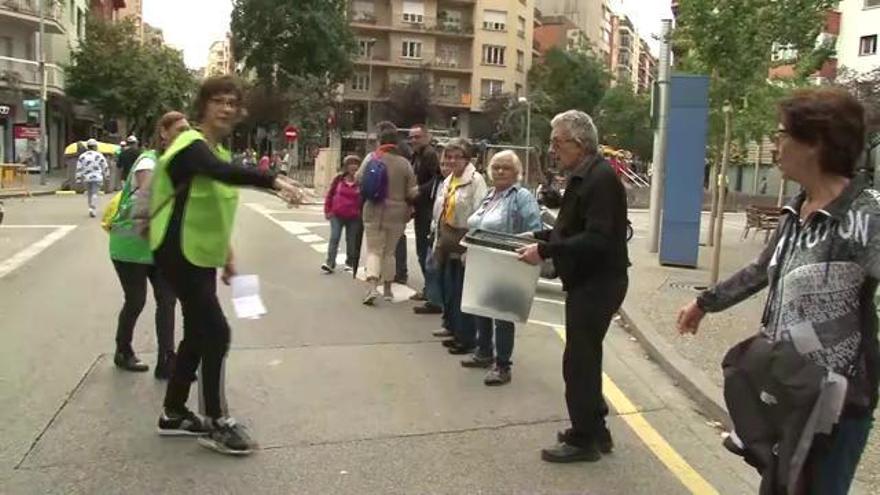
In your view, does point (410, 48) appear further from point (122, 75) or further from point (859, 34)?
point (859, 34)

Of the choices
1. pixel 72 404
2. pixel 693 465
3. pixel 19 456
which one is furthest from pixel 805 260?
pixel 72 404

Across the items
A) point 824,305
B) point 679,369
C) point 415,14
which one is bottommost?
point 679,369

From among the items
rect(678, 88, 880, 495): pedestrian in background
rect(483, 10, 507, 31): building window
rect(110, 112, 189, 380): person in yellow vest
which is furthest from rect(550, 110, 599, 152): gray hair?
rect(483, 10, 507, 31): building window

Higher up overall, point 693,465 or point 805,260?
point 805,260

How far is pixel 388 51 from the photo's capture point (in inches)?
2990

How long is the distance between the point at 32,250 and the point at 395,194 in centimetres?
716

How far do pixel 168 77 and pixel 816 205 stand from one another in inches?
1911

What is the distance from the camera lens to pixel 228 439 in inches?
189

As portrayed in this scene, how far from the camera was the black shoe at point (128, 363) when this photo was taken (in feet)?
21.2

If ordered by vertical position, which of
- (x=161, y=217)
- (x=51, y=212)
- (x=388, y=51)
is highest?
(x=388, y=51)

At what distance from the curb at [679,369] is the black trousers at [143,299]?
144 inches

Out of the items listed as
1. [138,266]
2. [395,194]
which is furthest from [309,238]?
[138,266]

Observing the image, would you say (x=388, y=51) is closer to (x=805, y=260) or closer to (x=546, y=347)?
(x=546, y=347)

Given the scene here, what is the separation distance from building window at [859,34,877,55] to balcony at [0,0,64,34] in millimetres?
38418
